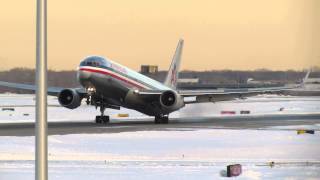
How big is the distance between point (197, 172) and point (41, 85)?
6451 mm

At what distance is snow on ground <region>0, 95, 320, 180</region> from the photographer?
49.1 feet

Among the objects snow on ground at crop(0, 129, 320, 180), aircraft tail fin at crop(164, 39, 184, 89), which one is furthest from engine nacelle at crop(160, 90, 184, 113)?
snow on ground at crop(0, 129, 320, 180)

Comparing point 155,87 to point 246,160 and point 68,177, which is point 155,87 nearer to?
point 246,160

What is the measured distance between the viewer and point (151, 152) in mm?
20266

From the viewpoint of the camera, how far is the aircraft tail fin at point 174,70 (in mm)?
50594

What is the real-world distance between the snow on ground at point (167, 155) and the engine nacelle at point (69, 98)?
12048 mm

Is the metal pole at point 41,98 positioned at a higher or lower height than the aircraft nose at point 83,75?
lower

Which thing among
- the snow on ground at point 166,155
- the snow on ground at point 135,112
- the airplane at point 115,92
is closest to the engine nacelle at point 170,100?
the airplane at point 115,92

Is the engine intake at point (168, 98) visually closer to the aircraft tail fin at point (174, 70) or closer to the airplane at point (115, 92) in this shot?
the airplane at point (115, 92)

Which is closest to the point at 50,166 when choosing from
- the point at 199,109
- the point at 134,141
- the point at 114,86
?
the point at 134,141

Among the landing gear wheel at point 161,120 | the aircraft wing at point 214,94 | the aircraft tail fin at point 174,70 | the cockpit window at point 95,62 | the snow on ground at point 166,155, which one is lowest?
the snow on ground at point 166,155

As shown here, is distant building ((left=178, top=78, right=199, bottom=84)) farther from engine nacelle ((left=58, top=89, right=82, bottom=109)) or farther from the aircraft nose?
the aircraft nose

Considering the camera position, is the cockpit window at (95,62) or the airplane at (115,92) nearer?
the airplane at (115,92)

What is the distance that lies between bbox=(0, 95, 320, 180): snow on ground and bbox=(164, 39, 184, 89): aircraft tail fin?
20.9 meters
